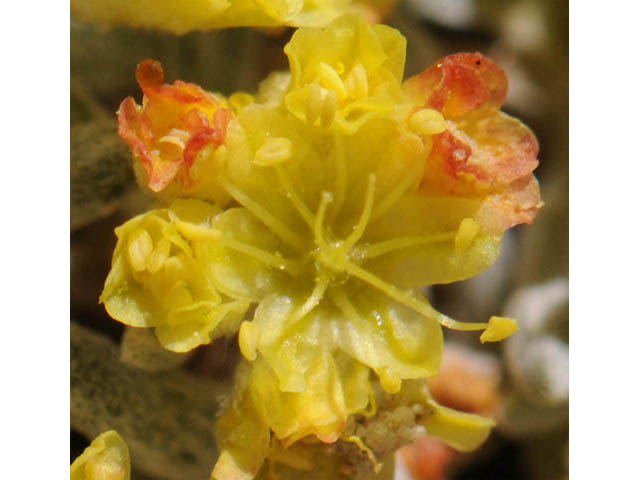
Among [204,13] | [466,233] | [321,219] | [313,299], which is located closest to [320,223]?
[321,219]

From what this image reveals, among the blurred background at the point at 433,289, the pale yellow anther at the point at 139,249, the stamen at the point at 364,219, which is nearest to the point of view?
the pale yellow anther at the point at 139,249

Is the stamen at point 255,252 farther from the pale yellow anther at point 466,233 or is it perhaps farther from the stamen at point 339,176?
the pale yellow anther at point 466,233

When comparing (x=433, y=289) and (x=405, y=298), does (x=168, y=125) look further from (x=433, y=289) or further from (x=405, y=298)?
(x=433, y=289)

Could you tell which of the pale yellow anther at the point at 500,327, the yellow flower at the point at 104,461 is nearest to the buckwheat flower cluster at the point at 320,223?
the pale yellow anther at the point at 500,327

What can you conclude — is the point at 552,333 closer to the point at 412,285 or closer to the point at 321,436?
the point at 412,285

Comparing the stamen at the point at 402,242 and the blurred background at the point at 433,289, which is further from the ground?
the stamen at the point at 402,242

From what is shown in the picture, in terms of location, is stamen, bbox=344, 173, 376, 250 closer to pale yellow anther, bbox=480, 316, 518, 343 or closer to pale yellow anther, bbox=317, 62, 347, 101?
pale yellow anther, bbox=317, 62, 347, 101
